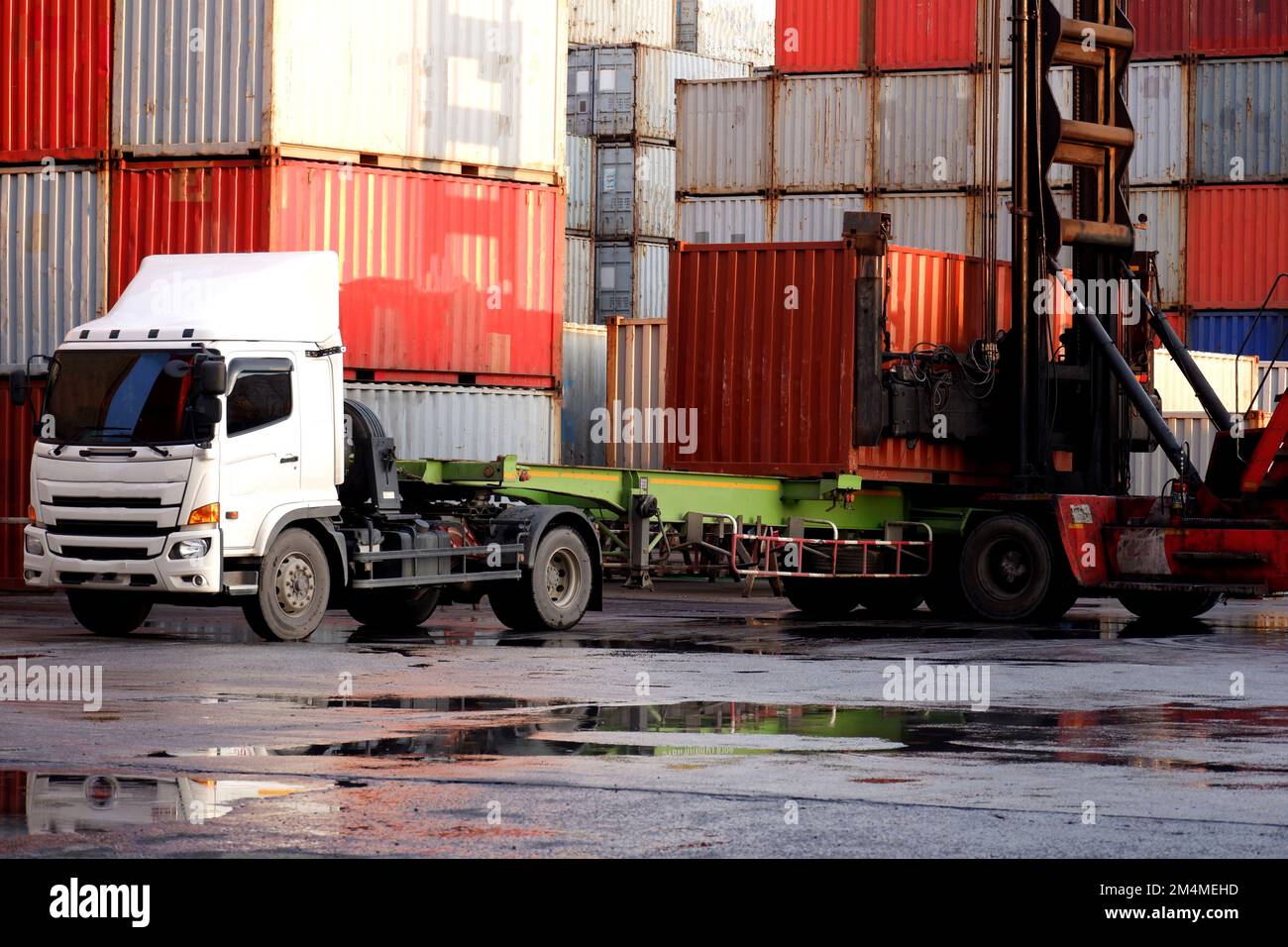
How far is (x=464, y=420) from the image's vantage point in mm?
25625

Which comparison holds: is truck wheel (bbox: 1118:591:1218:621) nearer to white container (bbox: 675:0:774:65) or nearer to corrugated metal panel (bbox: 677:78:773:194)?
corrugated metal panel (bbox: 677:78:773:194)

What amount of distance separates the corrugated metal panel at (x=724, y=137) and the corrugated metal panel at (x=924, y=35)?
2385 millimetres

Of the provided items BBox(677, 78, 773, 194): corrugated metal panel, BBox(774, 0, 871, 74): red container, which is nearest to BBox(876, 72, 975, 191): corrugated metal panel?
BBox(774, 0, 871, 74): red container

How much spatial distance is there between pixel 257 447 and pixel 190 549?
1009 mm

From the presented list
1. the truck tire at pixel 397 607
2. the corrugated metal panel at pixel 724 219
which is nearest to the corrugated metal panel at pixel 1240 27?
the corrugated metal panel at pixel 724 219

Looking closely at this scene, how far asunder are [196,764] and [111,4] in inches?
731

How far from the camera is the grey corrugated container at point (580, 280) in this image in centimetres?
5028

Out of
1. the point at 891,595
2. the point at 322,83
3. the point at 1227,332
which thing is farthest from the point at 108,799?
the point at 1227,332

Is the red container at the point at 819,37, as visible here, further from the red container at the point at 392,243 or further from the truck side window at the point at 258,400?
the truck side window at the point at 258,400

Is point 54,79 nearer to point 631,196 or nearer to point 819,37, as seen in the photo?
point 819,37

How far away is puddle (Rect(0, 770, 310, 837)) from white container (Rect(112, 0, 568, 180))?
55.8 feet

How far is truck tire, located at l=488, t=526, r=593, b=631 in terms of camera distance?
18.9m
